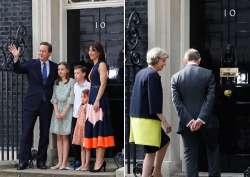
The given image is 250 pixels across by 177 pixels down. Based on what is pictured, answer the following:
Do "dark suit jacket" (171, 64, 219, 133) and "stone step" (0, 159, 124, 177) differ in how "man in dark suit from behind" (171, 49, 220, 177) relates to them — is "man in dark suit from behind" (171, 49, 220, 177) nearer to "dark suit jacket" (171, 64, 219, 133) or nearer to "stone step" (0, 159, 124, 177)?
"dark suit jacket" (171, 64, 219, 133)

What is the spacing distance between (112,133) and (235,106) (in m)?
1.79

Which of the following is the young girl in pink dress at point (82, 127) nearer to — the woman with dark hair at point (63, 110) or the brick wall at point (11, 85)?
the woman with dark hair at point (63, 110)

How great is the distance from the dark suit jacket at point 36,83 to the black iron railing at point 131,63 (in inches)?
46.8

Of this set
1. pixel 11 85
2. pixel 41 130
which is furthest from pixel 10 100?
pixel 41 130

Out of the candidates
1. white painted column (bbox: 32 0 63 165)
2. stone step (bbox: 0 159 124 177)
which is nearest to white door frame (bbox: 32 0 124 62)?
white painted column (bbox: 32 0 63 165)

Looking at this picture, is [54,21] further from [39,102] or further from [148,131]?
[148,131]

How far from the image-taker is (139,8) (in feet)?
32.2

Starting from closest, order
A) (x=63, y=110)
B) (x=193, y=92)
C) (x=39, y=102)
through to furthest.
Answer: (x=193, y=92)
(x=63, y=110)
(x=39, y=102)

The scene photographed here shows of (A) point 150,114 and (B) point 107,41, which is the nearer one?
(A) point 150,114

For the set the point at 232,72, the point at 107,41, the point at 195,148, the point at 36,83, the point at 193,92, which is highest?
the point at 107,41

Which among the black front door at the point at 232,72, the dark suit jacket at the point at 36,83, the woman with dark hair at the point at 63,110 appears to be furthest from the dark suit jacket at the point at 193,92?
the dark suit jacket at the point at 36,83

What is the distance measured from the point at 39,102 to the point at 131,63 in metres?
1.58

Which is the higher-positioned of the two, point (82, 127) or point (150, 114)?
point (150, 114)

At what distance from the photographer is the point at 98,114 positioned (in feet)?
31.6
